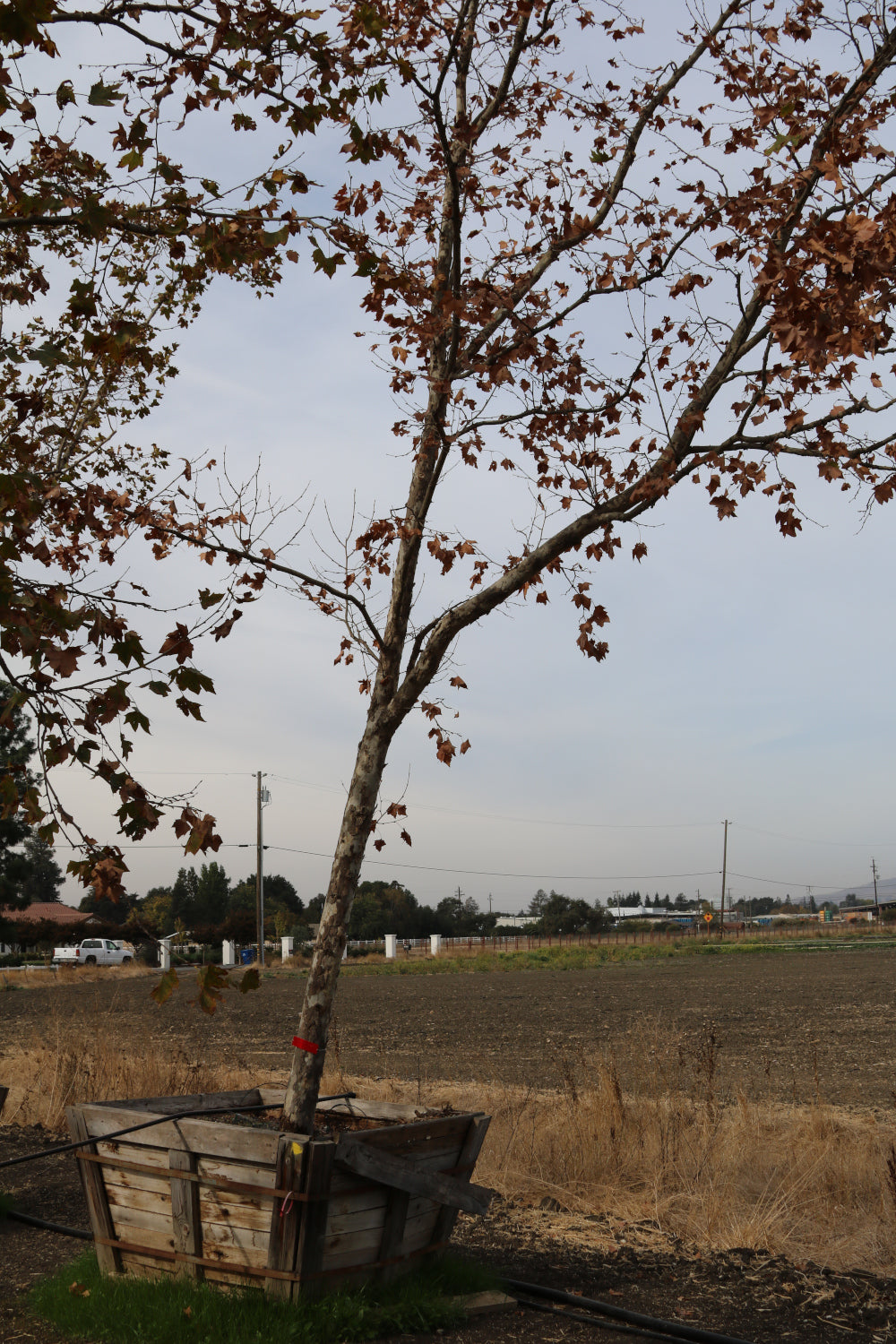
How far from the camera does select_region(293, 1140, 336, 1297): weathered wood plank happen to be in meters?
4.09

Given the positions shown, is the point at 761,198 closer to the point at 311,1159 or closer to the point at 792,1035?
the point at 311,1159

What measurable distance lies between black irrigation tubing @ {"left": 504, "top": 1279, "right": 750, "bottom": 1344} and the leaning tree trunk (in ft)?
3.99

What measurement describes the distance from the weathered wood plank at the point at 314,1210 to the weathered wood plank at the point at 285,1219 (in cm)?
2

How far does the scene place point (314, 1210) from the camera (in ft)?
13.7

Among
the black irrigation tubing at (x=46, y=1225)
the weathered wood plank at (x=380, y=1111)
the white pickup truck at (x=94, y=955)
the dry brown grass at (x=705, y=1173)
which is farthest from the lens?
the white pickup truck at (x=94, y=955)

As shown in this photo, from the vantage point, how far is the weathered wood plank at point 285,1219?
4.11 m

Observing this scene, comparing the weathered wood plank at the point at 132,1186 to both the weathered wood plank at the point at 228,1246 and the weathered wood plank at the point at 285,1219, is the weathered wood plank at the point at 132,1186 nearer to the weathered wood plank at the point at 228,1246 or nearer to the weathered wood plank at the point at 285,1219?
the weathered wood plank at the point at 228,1246

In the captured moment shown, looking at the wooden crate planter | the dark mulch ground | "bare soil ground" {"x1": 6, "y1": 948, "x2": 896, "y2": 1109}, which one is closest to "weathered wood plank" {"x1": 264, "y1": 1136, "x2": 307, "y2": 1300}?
the wooden crate planter

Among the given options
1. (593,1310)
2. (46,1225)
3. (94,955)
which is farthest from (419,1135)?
(94,955)

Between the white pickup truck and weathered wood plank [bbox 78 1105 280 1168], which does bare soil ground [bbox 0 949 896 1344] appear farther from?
the white pickup truck

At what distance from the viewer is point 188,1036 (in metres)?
19.4

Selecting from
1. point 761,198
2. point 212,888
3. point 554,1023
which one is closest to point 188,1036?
point 554,1023

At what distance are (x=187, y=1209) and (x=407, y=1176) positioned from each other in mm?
855

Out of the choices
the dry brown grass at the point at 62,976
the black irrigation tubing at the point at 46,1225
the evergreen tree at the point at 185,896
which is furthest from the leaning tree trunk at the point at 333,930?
the evergreen tree at the point at 185,896
